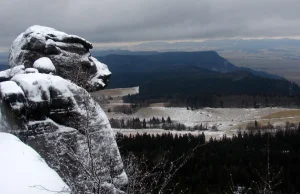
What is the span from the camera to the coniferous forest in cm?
4798

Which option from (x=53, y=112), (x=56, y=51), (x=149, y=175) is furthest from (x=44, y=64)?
(x=149, y=175)

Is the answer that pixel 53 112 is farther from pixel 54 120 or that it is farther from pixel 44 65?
pixel 44 65

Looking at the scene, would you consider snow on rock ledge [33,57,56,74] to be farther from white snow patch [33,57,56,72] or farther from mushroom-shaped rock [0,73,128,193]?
mushroom-shaped rock [0,73,128,193]

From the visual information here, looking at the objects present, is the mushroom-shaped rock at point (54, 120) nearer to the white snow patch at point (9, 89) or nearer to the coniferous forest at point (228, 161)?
the white snow patch at point (9, 89)

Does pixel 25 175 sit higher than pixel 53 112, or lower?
lower

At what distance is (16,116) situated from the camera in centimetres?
1586

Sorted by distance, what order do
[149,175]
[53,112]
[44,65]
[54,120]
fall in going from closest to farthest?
[149,175] < [53,112] < [54,120] < [44,65]

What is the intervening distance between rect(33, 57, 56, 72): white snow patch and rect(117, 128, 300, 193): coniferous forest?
12.9m

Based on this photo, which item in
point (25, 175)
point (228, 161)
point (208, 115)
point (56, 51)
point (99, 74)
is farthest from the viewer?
point (208, 115)

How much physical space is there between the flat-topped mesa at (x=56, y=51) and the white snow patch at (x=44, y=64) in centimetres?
93

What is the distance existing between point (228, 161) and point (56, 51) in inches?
2159

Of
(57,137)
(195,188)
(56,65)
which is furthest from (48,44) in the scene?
(195,188)

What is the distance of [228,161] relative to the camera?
6919 cm

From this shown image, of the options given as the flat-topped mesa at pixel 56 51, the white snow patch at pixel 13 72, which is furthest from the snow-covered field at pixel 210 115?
the white snow patch at pixel 13 72
